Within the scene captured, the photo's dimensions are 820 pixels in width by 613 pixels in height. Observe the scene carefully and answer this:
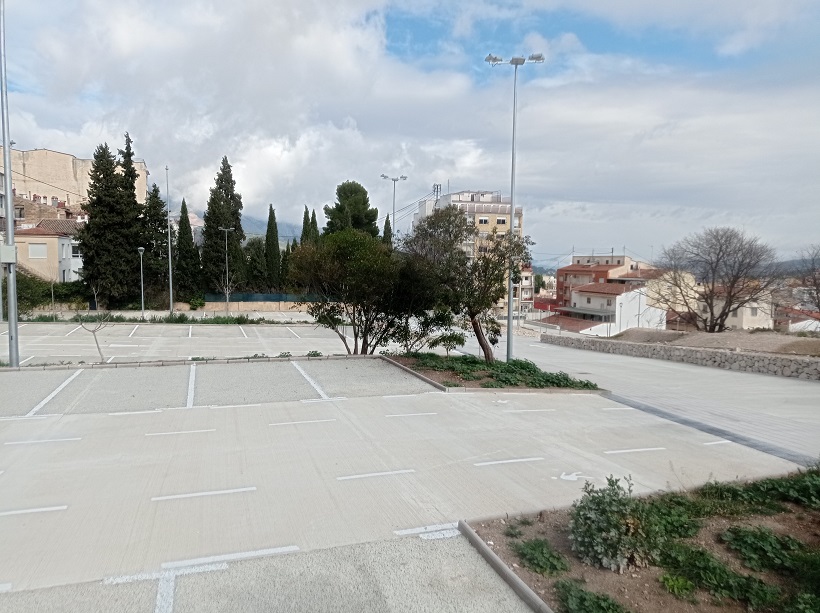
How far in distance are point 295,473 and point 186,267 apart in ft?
167

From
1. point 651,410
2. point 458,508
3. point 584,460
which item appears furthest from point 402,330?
point 458,508

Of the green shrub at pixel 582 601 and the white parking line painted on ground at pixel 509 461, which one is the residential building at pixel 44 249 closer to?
the white parking line painted on ground at pixel 509 461

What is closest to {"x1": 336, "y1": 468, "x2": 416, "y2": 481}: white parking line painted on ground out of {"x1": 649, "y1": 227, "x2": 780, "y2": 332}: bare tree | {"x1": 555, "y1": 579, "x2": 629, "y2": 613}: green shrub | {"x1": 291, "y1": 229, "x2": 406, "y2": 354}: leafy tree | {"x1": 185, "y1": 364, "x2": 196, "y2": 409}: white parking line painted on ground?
{"x1": 555, "y1": 579, "x2": 629, "y2": 613}: green shrub

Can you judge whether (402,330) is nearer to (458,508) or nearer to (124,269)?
(458,508)

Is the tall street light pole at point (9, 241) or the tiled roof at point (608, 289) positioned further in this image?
the tiled roof at point (608, 289)

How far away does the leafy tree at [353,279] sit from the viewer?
57.7 feet

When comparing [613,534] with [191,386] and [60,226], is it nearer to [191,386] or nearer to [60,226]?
[191,386]

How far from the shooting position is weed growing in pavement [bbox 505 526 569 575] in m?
4.96

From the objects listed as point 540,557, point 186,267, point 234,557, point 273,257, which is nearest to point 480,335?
point 540,557

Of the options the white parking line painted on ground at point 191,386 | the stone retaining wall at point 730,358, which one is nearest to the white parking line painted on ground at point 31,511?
the white parking line painted on ground at point 191,386

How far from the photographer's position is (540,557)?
201 inches

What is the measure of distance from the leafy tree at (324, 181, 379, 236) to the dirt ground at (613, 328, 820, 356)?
110 ft

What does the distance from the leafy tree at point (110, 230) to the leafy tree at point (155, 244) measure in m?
0.95

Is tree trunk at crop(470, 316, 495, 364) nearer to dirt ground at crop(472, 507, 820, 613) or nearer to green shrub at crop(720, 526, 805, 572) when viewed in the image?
dirt ground at crop(472, 507, 820, 613)
